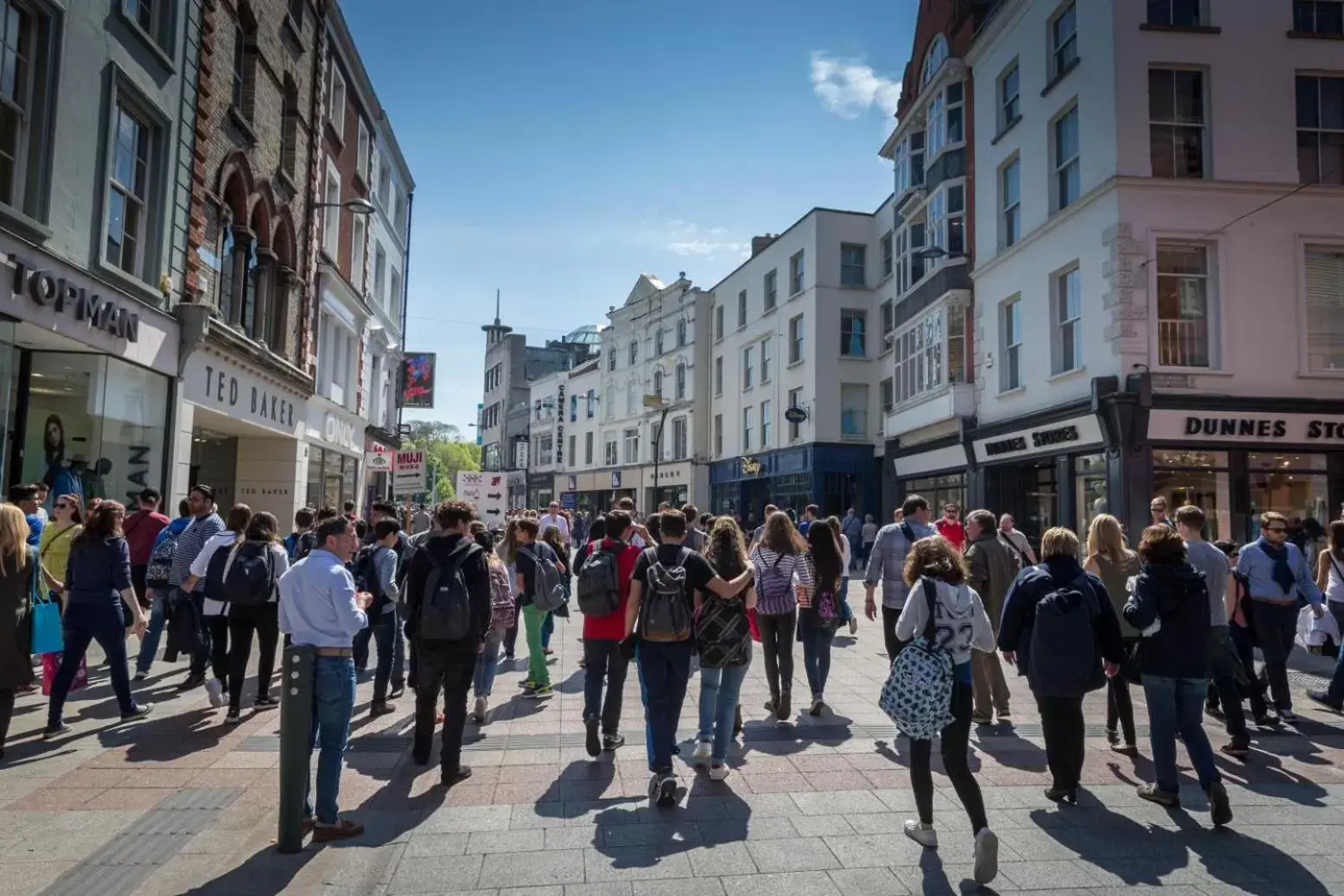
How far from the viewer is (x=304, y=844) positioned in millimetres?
4637

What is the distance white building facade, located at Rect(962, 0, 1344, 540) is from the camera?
14867 millimetres

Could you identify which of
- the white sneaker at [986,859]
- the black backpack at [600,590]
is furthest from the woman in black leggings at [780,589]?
the white sneaker at [986,859]

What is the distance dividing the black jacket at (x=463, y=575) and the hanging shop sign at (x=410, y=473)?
1247 centimetres

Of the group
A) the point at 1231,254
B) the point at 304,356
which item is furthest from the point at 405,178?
the point at 1231,254

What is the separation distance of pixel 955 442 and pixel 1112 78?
913cm

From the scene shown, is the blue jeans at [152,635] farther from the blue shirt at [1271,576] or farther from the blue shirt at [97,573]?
the blue shirt at [1271,576]

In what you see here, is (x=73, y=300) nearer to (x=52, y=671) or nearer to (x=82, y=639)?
(x=52, y=671)

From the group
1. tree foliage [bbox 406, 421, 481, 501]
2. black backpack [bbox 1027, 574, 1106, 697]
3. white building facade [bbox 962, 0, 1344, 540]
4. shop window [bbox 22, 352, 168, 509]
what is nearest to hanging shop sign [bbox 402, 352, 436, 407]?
shop window [bbox 22, 352, 168, 509]

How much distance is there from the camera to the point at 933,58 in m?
23.5

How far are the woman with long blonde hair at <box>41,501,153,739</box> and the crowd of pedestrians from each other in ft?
0.05

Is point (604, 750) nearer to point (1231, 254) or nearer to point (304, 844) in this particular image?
point (304, 844)

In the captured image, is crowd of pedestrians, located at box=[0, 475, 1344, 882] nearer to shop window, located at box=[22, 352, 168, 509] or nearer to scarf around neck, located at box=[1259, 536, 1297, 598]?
scarf around neck, located at box=[1259, 536, 1297, 598]

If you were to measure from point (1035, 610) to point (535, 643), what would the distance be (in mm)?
4873

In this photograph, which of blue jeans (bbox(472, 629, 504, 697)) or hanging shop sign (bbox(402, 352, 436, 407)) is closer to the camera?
blue jeans (bbox(472, 629, 504, 697))
